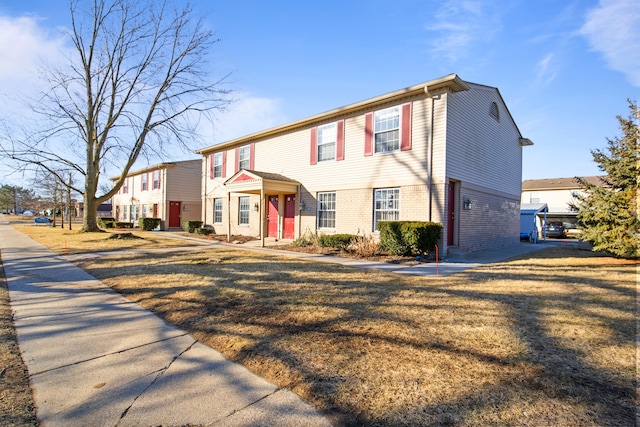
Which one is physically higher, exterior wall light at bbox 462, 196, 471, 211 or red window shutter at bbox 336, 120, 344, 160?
red window shutter at bbox 336, 120, 344, 160

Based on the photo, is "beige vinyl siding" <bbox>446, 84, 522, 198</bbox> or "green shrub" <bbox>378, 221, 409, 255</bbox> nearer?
"green shrub" <bbox>378, 221, 409, 255</bbox>

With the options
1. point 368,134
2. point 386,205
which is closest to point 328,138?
point 368,134

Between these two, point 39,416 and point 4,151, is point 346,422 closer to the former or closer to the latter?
point 39,416

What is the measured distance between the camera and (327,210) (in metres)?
14.5

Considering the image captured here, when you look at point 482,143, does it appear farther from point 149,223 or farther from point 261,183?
point 149,223

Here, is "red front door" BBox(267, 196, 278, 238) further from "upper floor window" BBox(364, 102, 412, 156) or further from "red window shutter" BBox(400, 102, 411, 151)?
"red window shutter" BBox(400, 102, 411, 151)

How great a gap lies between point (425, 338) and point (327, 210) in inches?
426

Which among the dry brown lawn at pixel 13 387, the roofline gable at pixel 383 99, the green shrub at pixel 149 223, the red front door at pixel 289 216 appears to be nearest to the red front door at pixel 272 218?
the red front door at pixel 289 216

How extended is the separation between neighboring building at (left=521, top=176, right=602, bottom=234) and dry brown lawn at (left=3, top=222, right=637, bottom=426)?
33173mm

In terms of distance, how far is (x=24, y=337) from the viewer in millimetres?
4145

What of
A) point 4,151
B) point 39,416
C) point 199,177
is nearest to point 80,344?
point 39,416

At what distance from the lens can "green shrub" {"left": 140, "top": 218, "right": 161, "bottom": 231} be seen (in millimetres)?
26844

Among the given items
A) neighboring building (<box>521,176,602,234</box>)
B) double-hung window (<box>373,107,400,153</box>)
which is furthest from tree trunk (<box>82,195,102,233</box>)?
neighboring building (<box>521,176,602,234</box>)

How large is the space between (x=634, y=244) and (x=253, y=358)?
11.8 meters
